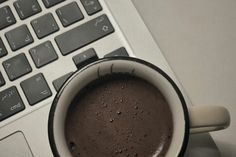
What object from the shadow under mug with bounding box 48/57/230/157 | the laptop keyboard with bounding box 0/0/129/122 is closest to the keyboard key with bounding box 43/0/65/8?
the laptop keyboard with bounding box 0/0/129/122

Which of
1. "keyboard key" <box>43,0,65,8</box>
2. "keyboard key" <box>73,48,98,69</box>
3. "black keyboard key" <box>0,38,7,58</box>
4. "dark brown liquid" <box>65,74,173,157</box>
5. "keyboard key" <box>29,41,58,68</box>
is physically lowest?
"dark brown liquid" <box>65,74,173,157</box>

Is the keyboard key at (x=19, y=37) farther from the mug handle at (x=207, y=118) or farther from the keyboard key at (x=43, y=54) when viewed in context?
the mug handle at (x=207, y=118)

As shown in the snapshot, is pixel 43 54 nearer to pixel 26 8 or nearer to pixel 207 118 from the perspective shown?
pixel 26 8

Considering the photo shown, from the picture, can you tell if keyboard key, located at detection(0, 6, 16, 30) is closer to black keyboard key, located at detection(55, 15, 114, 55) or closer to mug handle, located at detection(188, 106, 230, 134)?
black keyboard key, located at detection(55, 15, 114, 55)

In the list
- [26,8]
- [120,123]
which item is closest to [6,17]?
[26,8]

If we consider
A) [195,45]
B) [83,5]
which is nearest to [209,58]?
[195,45]

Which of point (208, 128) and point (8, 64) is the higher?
point (8, 64)

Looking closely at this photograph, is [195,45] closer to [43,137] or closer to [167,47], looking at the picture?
[167,47]
